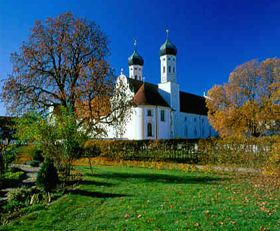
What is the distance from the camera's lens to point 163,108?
37.6 meters

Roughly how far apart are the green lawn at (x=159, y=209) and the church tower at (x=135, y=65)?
4206 centimetres

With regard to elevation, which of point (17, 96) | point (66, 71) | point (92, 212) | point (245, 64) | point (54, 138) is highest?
point (245, 64)

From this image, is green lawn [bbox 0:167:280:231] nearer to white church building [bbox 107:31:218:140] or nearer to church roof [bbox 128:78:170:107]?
white church building [bbox 107:31:218:140]

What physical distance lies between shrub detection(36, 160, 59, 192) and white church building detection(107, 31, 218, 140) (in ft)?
62.9

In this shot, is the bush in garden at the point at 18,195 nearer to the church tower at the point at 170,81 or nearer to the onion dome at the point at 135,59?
the church tower at the point at 170,81

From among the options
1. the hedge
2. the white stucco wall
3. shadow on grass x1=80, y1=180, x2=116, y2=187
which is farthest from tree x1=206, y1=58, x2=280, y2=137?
the white stucco wall

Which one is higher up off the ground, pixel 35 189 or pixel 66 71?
pixel 66 71

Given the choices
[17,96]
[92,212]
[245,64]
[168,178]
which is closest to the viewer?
[92,212]

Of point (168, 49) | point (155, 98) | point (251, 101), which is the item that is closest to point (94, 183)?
point (251, 101)

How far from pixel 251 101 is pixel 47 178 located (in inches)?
868

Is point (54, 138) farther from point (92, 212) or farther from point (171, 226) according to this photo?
point (171, 226)

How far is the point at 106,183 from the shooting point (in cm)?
945

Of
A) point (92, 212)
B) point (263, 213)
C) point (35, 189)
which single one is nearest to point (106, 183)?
point (35, 189)

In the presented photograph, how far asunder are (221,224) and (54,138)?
7394 mm
